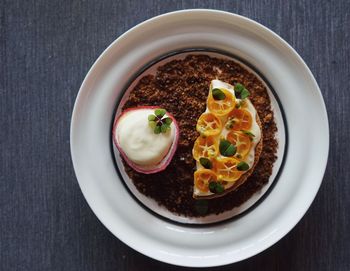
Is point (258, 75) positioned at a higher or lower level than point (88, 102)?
higher

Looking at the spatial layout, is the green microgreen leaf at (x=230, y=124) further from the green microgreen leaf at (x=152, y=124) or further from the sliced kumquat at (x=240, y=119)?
the green microgreen leaf at (x=152, y=124)

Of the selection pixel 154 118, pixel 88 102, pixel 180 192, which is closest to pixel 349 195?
pixel 180 192

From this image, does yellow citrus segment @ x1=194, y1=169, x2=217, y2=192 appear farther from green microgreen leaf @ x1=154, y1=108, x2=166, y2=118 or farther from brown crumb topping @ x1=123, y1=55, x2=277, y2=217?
green microgreen leaf @ x1=154, y1=108, x2=166, y2=118

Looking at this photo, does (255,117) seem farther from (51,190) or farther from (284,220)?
(51,190)

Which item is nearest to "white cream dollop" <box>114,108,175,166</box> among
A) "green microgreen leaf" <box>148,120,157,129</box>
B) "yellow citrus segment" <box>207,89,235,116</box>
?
"green microgreen leaf" <box>148,120,157,129</box>

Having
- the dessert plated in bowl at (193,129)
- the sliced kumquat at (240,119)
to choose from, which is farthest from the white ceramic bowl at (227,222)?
the sliced kumquat at (240,119)

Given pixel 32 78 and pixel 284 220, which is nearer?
pixel 284 220

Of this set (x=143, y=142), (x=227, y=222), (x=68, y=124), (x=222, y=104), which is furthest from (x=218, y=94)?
(x=68, y=124)
